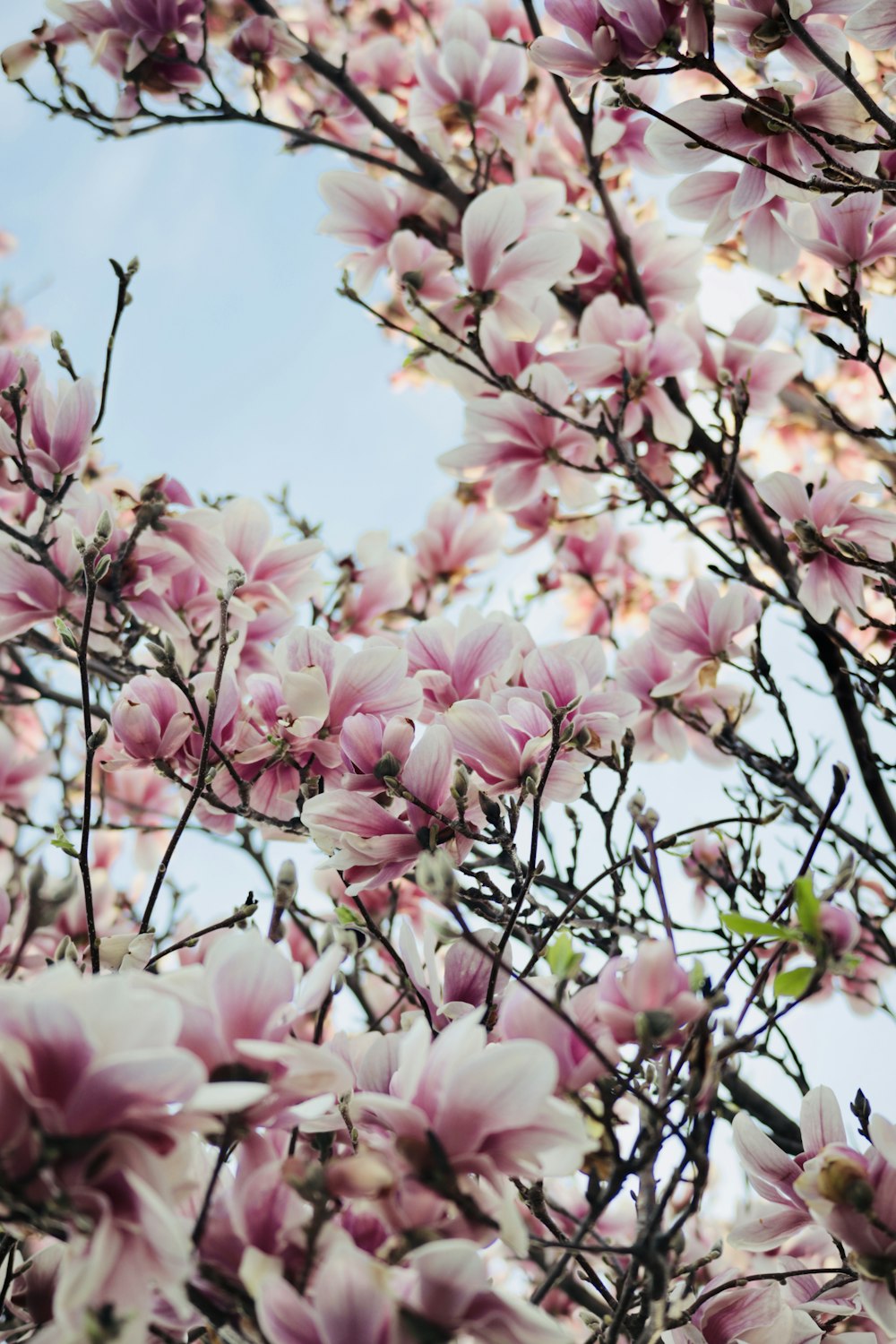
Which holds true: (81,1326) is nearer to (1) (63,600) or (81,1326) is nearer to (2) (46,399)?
(1) (63,600)

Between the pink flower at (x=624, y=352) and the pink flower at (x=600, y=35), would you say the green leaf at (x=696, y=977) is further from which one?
the pink flower at (x=624, y=352)

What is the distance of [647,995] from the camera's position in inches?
31.7

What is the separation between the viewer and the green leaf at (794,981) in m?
0.79

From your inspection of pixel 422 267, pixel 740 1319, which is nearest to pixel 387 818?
pixel 740 1319

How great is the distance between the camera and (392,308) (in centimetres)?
278

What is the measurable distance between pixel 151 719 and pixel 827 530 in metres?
1.13

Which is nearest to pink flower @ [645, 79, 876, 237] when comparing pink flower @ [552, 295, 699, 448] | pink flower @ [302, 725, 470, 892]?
pink flower @ [552, 295, 699, 448]

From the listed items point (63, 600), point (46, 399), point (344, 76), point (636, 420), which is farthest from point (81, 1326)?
point (344, 76)

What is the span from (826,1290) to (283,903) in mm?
822

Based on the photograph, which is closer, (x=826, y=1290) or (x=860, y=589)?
(x=826, y=1290)

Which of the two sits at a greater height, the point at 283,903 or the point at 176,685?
the point at 176,685

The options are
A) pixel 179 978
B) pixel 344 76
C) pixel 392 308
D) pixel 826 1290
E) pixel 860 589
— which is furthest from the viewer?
pixel 392 308

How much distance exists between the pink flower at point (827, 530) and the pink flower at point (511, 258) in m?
0.62

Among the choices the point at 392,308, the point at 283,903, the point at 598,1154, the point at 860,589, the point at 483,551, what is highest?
the point at 392,308
